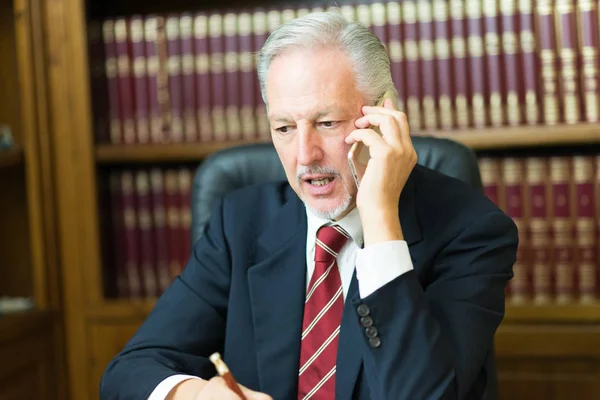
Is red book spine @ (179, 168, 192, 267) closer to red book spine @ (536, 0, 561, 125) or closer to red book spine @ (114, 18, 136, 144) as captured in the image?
red book spine @ (114, 18, 136, 144)

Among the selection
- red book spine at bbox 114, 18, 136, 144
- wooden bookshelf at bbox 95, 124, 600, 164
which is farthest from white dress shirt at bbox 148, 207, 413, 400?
red book spine at bbox 114, 18, 136, 144

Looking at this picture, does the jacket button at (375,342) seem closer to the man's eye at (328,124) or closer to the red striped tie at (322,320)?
the red striped tie at (322,320)

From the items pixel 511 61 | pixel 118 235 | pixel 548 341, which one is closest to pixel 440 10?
pixel 511 61

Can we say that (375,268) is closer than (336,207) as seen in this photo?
Yes

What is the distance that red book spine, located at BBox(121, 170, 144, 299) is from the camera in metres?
2.29

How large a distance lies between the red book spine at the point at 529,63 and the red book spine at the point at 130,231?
46.8 inches

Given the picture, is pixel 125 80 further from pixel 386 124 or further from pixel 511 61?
pixel 386 124

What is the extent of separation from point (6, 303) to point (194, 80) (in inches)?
35.0

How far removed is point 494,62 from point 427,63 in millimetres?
184

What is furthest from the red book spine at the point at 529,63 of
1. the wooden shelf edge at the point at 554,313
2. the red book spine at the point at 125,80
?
the red book spine at the point at 125,80

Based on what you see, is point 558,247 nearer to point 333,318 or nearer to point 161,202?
point 333,318

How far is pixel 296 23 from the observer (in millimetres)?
1246

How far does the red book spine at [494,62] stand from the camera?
6.70 feet

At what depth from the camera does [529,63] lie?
204cm
